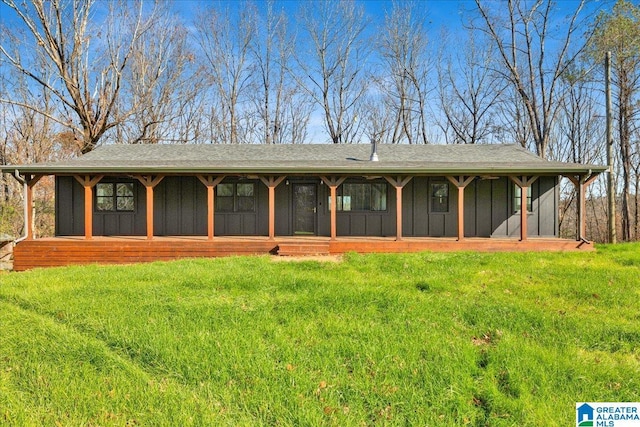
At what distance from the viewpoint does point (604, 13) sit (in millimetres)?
15297

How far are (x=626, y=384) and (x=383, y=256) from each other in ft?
19.4

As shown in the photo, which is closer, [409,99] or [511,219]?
[511,219]

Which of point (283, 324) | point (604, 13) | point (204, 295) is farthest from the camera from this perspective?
point (604, 13)

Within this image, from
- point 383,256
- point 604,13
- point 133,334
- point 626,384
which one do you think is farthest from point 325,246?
point 604,13

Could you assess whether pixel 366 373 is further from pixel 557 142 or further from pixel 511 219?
pixel 557 142

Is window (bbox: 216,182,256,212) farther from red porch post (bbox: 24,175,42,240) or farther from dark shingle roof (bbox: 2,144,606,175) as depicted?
red porch post (bbox: 24,175,42,240)

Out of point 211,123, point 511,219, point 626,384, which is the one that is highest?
point 211,123

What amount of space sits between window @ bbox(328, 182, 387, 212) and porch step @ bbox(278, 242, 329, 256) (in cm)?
229

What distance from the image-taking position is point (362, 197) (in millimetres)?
11859

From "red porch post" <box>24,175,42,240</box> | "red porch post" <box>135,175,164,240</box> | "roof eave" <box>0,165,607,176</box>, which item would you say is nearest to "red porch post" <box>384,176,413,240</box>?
"roof eave" <box>0,165,607,176</box>

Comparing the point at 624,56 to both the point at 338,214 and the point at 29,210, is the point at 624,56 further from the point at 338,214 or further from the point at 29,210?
the point at 29,210

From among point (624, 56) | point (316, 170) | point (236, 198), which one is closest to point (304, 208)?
point (316, 170)

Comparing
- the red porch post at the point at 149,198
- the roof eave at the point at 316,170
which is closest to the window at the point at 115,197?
the roof eave at the point at 316,170

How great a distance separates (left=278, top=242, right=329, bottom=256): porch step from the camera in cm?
964
